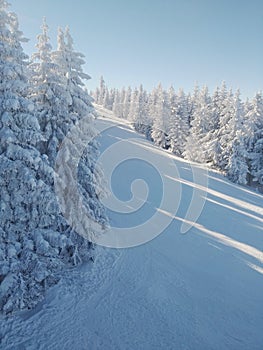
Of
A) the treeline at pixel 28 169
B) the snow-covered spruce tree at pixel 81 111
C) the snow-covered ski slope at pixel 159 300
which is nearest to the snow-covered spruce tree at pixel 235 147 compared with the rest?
the snow-covered ski slope at pixel 159 300

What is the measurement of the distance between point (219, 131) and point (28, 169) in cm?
3156

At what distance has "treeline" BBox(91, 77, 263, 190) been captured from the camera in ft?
106

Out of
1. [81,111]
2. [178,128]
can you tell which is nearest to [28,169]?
[81,111]

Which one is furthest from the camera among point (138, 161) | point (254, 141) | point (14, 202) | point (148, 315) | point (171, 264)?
point (254, 141)

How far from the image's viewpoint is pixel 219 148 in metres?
34.0

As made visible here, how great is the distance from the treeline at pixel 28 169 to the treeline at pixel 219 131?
26.7m

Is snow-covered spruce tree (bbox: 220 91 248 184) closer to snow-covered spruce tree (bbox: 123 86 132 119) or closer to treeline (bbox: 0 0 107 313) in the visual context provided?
treeline (bbox: 0 0 107 313)

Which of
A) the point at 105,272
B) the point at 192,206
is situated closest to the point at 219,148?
the point at 192,206

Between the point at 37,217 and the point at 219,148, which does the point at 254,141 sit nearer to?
the point at 219,148

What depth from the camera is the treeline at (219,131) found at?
32250 mm

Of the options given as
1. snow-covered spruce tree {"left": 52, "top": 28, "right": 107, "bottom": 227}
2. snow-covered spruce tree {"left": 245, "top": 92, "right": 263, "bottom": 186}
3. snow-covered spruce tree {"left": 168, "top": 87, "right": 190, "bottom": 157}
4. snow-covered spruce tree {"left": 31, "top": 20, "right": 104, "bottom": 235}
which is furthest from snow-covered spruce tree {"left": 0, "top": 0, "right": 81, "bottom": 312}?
snow-covered spruce tree {"left": 168, "top": 87, "right": 190, "bottom": 157}

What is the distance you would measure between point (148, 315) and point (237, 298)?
165 inches

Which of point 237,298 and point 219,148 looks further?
point 219,148

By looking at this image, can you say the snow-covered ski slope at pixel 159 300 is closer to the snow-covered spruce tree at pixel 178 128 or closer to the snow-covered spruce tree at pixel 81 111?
the snow-covered spruce tree at pixel 81 111
